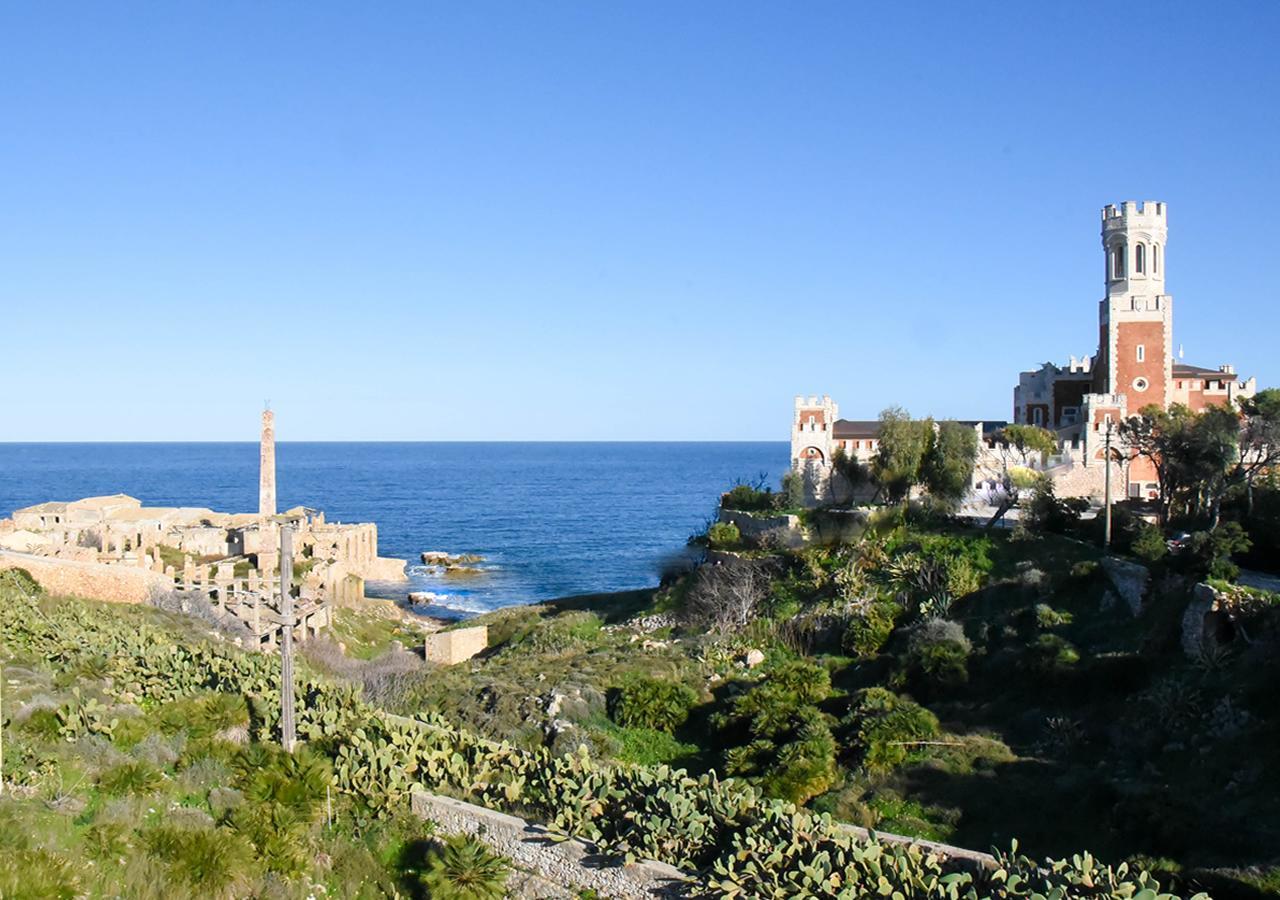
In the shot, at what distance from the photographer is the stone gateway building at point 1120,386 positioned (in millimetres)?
49281

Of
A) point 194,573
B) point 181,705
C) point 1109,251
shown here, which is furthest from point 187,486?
point 181,705

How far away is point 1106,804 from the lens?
731 inches

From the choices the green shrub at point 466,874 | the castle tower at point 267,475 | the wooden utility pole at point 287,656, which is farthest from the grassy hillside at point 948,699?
the castle tower at point 267,475

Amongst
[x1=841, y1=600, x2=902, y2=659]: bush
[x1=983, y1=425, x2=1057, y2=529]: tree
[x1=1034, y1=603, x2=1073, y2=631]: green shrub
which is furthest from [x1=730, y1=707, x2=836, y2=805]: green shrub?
[x1=983, y1=425, x2=1057, y2=529]: tree

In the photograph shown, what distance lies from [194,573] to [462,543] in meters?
56.2

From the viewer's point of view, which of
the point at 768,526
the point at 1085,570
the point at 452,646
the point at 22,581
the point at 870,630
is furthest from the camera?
the point at 768,526

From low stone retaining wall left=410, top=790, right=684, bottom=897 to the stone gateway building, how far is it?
3611 cm

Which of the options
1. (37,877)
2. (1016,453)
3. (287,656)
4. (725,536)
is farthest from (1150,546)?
(37,877)

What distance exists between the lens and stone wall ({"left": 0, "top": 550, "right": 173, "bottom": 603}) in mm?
35469

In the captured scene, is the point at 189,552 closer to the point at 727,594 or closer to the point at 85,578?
the point at 85,578

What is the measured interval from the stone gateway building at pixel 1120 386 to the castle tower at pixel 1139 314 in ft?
0.16

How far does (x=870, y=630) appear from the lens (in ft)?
105

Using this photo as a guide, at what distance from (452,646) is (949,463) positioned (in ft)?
68.5

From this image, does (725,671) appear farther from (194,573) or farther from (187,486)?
(187,486)
